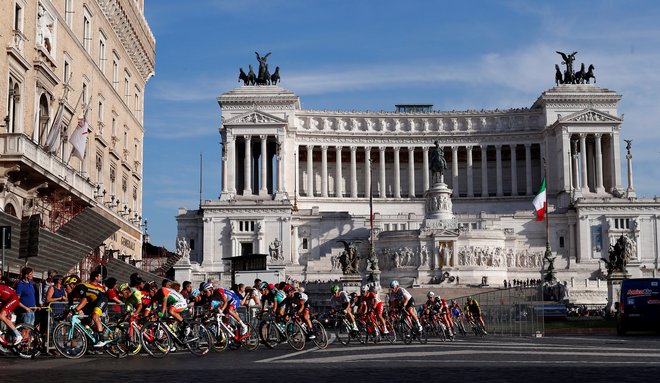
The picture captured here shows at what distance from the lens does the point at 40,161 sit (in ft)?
132

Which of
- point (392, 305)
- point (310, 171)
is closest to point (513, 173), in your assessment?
point (310, 171)

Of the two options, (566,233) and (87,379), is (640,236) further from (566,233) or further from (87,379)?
(87,379)

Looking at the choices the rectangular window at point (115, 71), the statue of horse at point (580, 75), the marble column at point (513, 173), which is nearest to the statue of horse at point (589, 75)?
the statue of horse at point (580, 75)

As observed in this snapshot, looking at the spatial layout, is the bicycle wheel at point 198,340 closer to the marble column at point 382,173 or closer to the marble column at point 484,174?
the marble column at point 382,173

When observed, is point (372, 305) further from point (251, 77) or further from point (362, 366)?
point (251, 77)

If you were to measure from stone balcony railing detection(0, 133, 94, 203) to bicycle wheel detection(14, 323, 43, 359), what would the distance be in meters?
13.9

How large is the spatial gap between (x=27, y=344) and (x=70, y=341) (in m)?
1.07

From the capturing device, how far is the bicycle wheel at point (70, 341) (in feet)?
81.5

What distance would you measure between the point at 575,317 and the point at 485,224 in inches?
1726

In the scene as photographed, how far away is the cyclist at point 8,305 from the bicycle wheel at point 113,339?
2.20 metres

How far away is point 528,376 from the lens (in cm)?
1792

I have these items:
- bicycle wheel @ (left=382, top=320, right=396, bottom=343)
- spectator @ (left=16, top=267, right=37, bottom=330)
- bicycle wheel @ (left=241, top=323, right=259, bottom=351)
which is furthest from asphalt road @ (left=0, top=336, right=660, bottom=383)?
bicycle wheel @ (left=382, top=320, right=396, bottom=343)

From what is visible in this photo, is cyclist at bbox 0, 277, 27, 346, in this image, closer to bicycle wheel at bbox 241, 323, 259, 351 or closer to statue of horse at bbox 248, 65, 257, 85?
bicycle wheel at bbox 241, 323, 259, 351

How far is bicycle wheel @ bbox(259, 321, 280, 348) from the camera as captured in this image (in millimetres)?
29266
